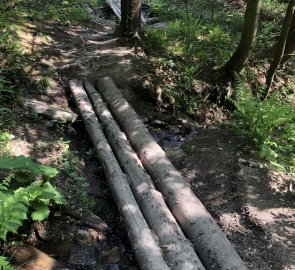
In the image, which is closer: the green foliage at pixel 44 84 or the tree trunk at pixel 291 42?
the green foliage at pixel 44 84

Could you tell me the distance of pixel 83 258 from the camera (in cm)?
500

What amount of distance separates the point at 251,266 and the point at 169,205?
1436mm

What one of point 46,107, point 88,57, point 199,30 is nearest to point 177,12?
point 199,30

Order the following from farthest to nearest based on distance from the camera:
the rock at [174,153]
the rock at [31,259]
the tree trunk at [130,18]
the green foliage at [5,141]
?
the tree trunk at [130,18] < the rock at [174,153] < the green foliage at [5,141] < the rock at [31,259]

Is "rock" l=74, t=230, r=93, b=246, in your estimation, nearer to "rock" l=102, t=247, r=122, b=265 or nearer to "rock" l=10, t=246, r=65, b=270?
"rock" l=102, t=247, r=122, b=265

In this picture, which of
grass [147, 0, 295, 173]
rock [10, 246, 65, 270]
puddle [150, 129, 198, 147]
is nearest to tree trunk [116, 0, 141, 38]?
grass [147, 0, 295, 173]

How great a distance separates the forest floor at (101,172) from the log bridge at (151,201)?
0.39 metres

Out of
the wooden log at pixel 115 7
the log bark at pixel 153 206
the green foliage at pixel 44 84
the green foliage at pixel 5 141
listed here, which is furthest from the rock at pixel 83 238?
the wooden log at pixel 115 7

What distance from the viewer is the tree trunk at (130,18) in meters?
9.70

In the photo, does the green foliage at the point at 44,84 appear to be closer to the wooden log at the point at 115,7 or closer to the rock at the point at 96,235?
the rock at the point at 96,235

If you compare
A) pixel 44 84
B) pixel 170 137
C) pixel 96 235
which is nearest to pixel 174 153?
pixel 170 137

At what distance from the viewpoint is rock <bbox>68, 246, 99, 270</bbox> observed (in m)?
4.91

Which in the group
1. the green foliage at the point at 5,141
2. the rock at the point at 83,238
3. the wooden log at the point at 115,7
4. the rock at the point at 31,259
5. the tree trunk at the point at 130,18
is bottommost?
the rock at the point at 83,238

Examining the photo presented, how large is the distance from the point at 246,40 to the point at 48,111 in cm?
502
